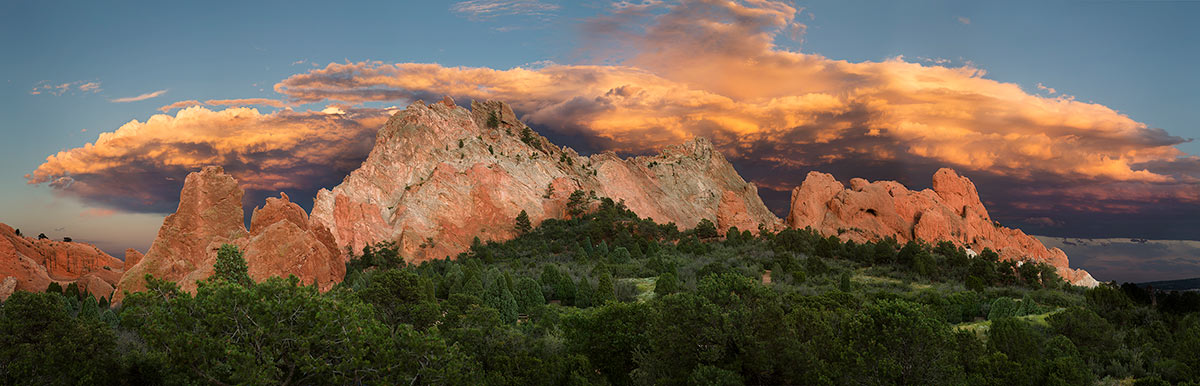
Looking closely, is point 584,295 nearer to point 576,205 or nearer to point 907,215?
point 576,205

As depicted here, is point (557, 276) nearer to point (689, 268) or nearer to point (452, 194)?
point (689, 268)

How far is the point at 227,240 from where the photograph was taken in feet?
192

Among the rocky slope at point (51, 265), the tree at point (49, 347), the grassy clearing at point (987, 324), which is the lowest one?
the rocky slope at point (51, 265)

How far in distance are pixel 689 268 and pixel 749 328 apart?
125ft

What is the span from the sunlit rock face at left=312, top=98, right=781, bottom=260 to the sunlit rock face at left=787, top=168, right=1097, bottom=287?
13409 millimetres

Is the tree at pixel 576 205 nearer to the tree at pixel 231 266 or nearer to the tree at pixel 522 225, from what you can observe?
the tree at pixel 522 225

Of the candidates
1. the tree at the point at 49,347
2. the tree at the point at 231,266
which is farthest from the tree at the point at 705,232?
the tree at the point at 49,347

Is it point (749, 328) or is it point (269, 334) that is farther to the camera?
point (749, 328)

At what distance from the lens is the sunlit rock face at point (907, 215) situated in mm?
106375

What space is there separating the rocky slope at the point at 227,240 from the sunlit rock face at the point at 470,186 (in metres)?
11.8

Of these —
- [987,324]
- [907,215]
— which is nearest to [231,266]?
[987,324]

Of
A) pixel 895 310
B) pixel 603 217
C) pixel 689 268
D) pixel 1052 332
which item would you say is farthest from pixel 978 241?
pixel 895 310

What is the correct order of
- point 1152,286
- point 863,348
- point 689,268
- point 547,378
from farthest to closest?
point 689,268
point 1152,286
point 547,378
point 863,348

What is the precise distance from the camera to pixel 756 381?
1848 centimetres
